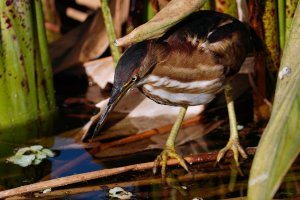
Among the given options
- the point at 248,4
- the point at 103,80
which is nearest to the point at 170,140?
the point at 248,4

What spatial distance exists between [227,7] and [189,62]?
675mm

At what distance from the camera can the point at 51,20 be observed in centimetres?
486

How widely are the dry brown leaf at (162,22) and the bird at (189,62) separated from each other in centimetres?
14

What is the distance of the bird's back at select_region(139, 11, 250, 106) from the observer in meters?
2.98

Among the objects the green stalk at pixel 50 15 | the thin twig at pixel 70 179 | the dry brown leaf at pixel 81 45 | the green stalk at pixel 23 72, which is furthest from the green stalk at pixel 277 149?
the green stalk at pixel 50 15

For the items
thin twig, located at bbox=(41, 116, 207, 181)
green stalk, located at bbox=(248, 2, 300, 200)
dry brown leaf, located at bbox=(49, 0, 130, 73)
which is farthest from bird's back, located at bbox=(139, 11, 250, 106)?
dry brown leaf, located at bbox=(49, 0, 130, 73)

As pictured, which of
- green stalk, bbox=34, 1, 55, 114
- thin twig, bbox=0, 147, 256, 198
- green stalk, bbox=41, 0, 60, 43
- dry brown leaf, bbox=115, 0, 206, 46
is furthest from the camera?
green stalk, bbox=41, 0, 60, 43

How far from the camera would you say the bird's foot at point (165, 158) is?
125 inches

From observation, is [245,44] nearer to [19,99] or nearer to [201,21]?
[201,21]

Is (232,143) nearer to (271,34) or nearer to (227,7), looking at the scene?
(271,34)

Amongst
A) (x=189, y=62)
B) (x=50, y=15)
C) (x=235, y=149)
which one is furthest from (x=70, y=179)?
(x=50, y=15)

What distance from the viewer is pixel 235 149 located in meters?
3.27

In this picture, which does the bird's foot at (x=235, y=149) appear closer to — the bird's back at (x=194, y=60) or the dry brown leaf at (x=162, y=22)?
the bird's back at (x=194, y=60)

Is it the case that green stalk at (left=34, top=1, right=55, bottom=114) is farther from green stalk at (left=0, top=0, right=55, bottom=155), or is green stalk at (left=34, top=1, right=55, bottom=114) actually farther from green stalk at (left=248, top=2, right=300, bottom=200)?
green stalk at (left=248, top=2, right=300, bottom=200)
